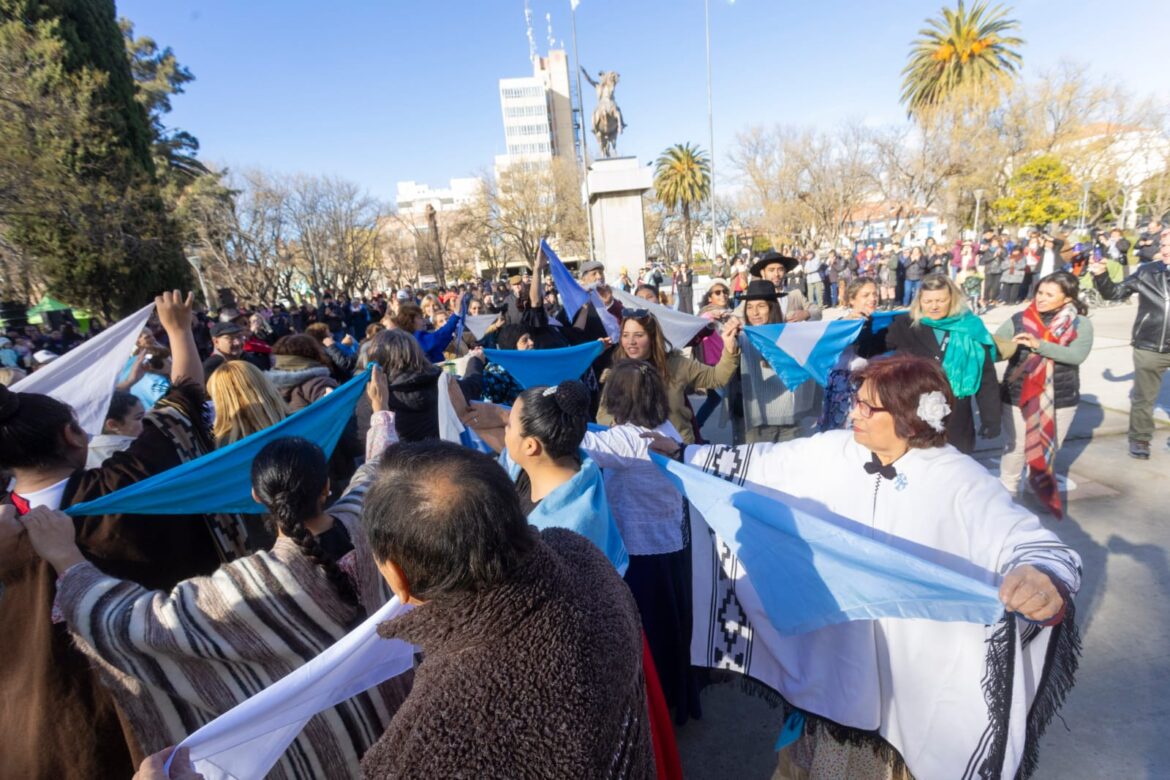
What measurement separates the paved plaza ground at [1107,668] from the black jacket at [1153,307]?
3.58ft

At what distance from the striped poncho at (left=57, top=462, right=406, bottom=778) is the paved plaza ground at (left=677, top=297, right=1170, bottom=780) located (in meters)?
1.73

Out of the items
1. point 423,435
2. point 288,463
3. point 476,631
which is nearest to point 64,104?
point 423,435

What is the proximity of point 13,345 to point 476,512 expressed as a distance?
557 inches

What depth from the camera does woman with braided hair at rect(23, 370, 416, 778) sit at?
4.75 feet

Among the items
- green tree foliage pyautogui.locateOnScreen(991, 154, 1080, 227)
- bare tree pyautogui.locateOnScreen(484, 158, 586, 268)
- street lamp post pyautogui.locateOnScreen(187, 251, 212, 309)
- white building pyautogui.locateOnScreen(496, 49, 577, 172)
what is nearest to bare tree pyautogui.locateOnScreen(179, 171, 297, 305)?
street lamp post pyautogui.locateOnScreen(187, 251, 212, 309)

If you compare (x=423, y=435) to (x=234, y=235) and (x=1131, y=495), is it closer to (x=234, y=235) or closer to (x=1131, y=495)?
(x=1131, y=495)

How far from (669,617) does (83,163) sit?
2254cm

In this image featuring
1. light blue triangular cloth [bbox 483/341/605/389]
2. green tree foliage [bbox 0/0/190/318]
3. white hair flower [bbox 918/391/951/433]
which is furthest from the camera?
green tree foliage [bbox 0/0/190/318]

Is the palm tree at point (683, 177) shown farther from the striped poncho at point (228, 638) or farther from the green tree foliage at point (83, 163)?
the striped poncho at point (228, 638)

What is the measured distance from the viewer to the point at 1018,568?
1507mm

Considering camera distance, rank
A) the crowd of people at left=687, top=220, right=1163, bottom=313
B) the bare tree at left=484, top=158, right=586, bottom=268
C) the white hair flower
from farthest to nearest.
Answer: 1. the bare tree at left=484, top=158, right=586, bottom=268
2. the crowd of people at left=687, top=220, right=1163, bottom=313
3. the white hair flower

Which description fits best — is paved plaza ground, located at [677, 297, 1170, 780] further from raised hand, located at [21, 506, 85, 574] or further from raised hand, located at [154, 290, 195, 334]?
raised hand, located at [154, 290, 195, 334]

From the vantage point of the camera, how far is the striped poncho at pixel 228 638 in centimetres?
144

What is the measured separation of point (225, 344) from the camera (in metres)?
4.85
